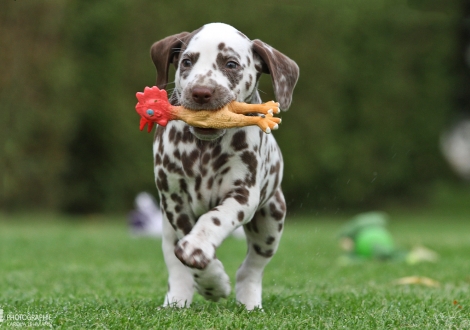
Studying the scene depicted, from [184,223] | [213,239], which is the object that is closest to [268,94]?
[184,223]

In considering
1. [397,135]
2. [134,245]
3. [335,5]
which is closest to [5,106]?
[134,245]

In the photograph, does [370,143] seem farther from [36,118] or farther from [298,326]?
[298,326]

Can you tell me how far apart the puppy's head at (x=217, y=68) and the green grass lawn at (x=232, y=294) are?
1023 millimetres

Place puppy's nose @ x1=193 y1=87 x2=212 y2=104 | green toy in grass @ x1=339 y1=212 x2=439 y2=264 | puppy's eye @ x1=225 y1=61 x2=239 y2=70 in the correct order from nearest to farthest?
puppy's nose @ x1=193 y1=87 x2=212 y2=104 → puppy's eye @ x1=225 y1=61 x2=239 y2=70 → green toy in grass @ x1=339 y1=212 x2=439 y2=264

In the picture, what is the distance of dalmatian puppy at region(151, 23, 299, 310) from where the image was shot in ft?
12.5

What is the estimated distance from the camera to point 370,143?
65.6ft

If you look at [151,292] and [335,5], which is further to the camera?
[335,5]

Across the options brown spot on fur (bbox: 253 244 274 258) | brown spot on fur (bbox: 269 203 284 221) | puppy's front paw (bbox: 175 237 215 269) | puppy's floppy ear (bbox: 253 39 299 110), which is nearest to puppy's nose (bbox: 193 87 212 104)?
puppy's floppy ear (bbox: 253 39 299 110)

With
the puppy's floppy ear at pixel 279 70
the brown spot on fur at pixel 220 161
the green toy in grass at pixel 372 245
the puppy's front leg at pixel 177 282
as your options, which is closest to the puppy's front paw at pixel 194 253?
the brown spot on fur at pixel 220 161

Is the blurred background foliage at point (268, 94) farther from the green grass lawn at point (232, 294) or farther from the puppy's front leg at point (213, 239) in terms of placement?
the puppy's front leg at point (213, 239)

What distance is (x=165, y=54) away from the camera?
425 cm

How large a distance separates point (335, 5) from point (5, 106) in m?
8.91

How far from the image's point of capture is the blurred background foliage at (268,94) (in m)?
16.2

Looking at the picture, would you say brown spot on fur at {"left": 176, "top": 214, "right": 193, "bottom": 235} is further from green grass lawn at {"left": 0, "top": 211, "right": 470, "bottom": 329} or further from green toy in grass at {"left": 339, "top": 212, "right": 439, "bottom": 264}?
green toy in grass at {"left": 339, "top": 212, "right": 439, "bottom": 264}
